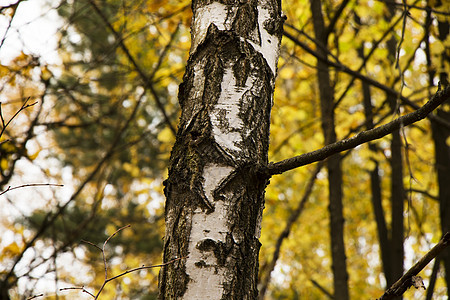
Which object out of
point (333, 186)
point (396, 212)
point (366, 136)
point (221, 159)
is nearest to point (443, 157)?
point (396, 212)

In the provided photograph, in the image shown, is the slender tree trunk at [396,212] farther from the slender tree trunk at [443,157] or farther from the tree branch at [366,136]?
the tree branch at [366,136]

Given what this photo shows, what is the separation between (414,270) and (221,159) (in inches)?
20.1

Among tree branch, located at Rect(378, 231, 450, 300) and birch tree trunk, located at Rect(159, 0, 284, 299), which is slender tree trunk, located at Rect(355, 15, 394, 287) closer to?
birch tree trunk, located at Rect(159, 0, 284, 299)

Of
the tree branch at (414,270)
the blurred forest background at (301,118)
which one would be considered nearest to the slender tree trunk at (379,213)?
the blurred forest background at (301,118)

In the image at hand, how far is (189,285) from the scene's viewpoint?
3.12 feet

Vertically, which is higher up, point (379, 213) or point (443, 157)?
point (443, 157)

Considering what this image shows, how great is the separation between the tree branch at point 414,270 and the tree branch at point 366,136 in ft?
0.85

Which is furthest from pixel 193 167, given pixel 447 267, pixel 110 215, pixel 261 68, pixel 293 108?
pixel 110 215

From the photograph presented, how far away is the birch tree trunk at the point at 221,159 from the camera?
970 millimetres

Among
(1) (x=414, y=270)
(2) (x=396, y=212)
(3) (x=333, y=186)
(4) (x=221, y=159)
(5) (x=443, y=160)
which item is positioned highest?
(5) (x=443, y=160)

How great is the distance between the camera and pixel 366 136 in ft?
3.18

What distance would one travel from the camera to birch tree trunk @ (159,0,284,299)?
3.18 feet

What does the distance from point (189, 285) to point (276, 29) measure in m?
0.79

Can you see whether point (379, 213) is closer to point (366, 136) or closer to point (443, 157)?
point (443, 157)
